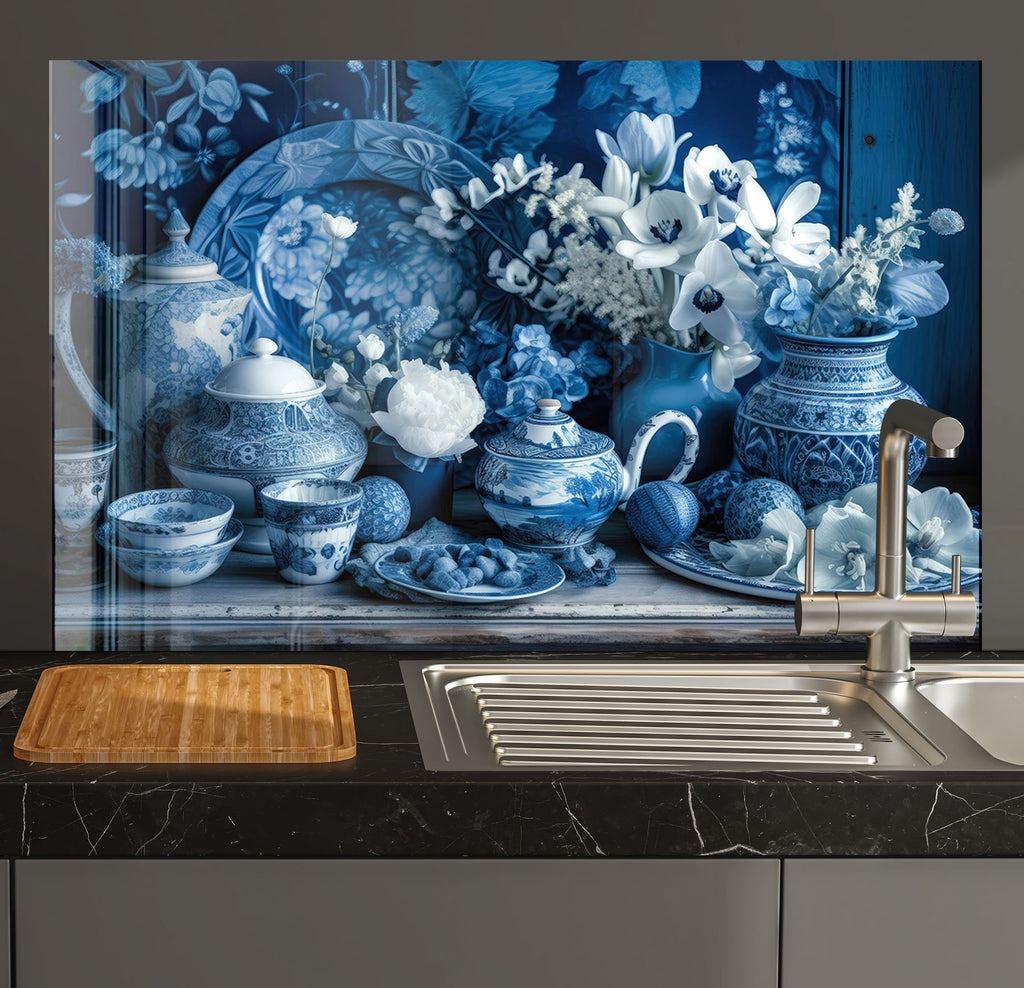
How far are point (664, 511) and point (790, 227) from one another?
0.40m

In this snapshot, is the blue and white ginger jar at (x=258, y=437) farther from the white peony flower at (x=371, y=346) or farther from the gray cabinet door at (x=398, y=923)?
the gray cabinet door at (x=398, y=923)

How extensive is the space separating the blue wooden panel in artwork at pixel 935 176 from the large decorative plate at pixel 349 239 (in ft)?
1.59

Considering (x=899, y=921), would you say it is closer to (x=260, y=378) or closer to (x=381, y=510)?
(x=381, y=510)

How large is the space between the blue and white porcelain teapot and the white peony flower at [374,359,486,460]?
0.05 m

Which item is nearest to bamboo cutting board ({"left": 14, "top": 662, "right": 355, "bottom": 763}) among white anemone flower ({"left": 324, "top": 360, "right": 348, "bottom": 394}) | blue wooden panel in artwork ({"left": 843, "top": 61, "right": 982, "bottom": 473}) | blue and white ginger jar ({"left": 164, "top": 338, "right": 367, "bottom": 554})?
blue and white ginger jar ({"left": 164, "top": 338, "right": 367, "bottom": 554})

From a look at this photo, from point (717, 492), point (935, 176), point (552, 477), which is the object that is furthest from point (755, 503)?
point (935, 176)

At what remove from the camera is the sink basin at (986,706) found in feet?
5.28

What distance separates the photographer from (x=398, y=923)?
4.17 ft

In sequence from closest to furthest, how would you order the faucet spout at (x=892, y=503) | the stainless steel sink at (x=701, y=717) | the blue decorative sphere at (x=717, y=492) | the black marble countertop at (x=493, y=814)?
the black marble countertop at (x=493, y=814), the stainless steel sink at (x=701, y=717), the faucet spout at (x=892, y=503), the blue decorative sphere at (x=717, y=492)

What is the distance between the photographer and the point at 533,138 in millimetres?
1738

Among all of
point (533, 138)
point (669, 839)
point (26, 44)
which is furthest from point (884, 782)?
point (26, 44)

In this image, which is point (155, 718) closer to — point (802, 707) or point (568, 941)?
point (568, 941)

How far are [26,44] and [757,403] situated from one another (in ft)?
3.30

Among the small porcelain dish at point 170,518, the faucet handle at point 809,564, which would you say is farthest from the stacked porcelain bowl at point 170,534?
the faucet handle at point 809,564
